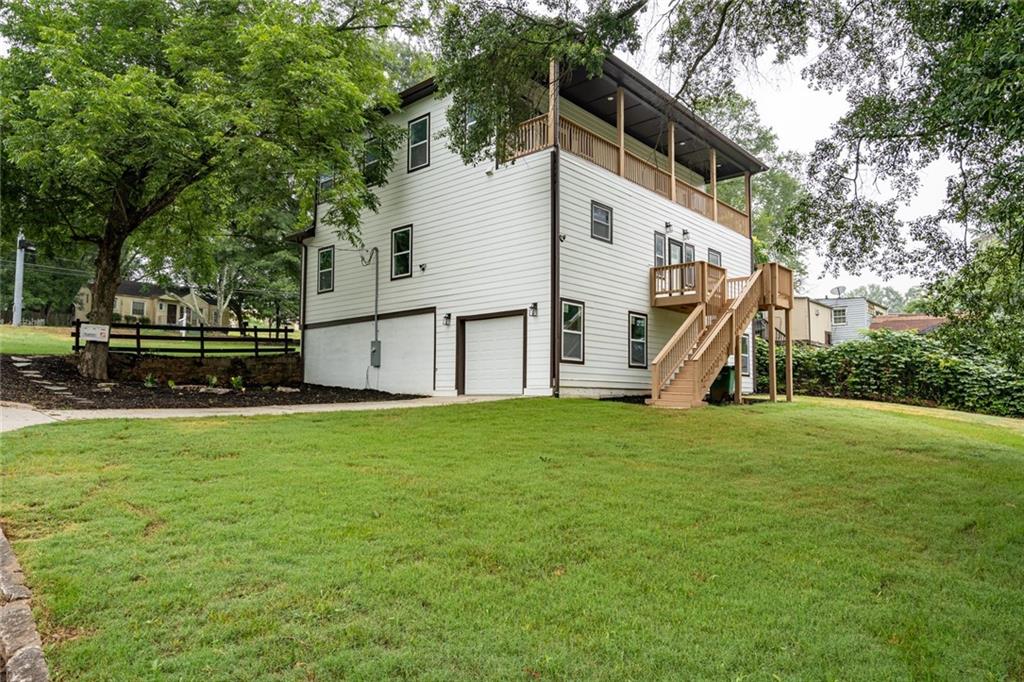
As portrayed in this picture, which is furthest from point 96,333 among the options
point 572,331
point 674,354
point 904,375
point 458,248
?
point 904,375

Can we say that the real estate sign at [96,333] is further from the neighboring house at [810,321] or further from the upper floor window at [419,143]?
the neighboring house at [810,321]

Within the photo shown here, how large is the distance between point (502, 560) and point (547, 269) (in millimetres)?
9394

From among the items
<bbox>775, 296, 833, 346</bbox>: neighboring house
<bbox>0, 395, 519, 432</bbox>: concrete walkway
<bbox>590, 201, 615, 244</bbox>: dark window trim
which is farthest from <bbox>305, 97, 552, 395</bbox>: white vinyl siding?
<bbox>775, 296, 833, 346</bbox>: neighboring house

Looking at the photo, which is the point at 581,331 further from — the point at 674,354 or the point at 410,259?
the point at 410,259

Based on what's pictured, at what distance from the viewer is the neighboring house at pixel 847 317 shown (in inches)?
1166

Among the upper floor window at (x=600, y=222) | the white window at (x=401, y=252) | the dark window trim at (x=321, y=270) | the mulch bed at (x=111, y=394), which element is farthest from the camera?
the dark window trim at (x=321, y=270)

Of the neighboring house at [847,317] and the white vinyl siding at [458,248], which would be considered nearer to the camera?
the white vinyl siding at [458,248]

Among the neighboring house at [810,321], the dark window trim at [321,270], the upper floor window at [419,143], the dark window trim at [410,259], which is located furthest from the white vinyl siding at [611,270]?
the neighboring house at [810,321]

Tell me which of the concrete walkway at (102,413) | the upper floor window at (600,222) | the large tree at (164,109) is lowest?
the concrete walkway at (102,413)

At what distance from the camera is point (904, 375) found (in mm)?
18469

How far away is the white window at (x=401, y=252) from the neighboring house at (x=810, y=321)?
1629 cm

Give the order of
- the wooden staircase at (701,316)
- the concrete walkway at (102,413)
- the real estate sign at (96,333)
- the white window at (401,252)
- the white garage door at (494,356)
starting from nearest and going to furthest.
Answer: the concrete walkway at (102,413) < the wooden staircase at (701,316) < the white garage door at (494,356) < the real estate sign at (96,333) < the white window at (401,252)

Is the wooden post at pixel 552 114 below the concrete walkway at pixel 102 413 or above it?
above

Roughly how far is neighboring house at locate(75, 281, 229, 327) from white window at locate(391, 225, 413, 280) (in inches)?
1228
